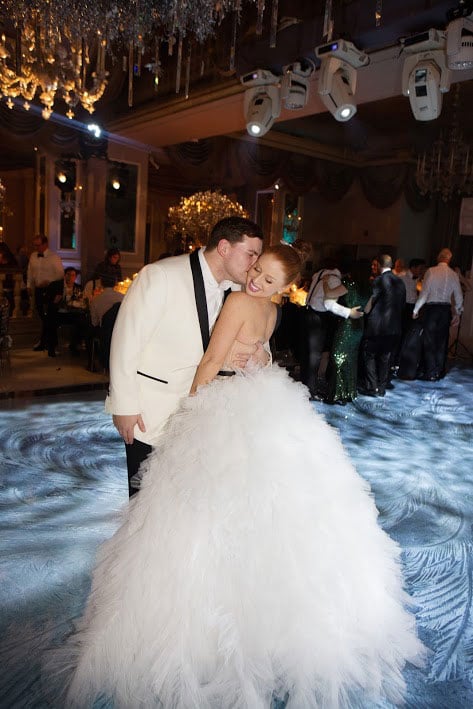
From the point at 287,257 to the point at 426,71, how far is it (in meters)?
4.46

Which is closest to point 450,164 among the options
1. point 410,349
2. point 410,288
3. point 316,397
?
point 410,288

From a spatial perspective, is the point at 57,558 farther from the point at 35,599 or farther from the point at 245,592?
the point at 245,592

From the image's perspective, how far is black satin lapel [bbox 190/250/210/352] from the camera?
2.10 metres

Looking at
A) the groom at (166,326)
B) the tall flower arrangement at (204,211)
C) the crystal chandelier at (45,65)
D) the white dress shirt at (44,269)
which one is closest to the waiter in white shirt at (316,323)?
the crystal chandelier at (45,65)

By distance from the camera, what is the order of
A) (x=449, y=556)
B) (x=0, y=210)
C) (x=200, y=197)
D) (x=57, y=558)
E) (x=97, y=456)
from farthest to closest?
(x=0, y=210)
(x=200, y=197)
(x=97, y=456)
(x=449, y=556)
(x=57, y=558)

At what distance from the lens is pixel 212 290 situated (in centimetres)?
218

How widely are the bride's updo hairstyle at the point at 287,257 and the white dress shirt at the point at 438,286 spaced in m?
5.62

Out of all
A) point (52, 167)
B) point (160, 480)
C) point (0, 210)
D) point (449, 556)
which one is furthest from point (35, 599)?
point (0, 210)

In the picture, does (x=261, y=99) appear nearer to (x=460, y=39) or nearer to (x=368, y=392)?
(x=460, y=39)

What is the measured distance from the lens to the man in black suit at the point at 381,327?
19.8 feet

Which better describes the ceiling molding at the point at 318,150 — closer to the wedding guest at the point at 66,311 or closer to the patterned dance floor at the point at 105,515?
the wedding guest at the point at 66,311

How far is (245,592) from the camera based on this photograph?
1.73 meters

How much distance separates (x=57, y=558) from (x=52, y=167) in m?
9.32

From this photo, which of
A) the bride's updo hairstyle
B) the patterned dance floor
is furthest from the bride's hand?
the patterned dance floor
